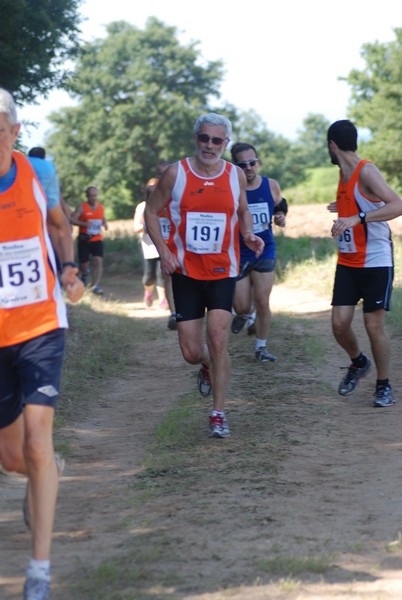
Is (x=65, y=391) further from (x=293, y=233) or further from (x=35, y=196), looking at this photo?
(x=293, y=233)

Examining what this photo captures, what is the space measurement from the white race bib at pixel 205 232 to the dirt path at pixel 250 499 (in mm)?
1324

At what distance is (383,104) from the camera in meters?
47.3

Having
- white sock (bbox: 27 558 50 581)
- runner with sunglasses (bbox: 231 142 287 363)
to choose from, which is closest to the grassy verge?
white sock (bbox: 27 558 50 581)

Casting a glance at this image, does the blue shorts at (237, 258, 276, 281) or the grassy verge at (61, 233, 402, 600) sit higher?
the blue shorts at (237, 258, 276, 281)

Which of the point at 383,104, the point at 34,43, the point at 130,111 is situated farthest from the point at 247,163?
the point at 130,111

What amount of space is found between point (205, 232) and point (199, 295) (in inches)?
18.0

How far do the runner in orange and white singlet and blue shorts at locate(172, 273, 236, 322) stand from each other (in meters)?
1.14

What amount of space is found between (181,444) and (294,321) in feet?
22.8

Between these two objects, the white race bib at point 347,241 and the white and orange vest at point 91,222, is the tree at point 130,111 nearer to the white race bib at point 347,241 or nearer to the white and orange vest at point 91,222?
the white and orange vest at point 91,222

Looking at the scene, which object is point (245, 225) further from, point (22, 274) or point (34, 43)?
point (34, 43)

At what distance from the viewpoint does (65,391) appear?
31.5 feet

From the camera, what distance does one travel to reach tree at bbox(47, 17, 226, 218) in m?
64.8

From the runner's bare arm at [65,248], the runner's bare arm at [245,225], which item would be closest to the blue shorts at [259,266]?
the runner's bare arm at [245,225]

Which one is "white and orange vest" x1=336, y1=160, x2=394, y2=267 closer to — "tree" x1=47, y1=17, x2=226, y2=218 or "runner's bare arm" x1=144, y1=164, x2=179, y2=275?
"runner's bare arm" x1=144, y1=164, x2=179, y2=275
